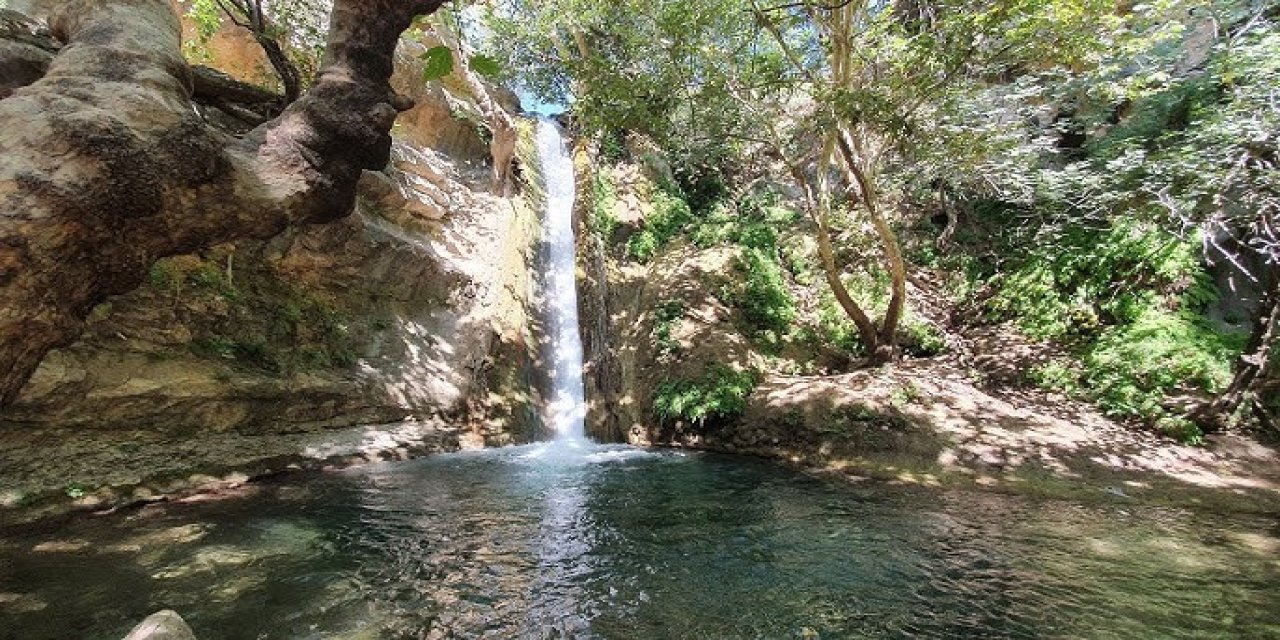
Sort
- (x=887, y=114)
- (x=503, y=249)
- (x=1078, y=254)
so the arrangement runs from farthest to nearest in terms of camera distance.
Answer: (x=503, y=249), (x=1078, y=254), (x=887, y=114)

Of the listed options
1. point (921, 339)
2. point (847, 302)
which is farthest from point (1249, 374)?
point (847, 302)

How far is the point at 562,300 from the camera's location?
1429 centimetres

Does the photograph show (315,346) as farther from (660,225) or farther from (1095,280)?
(1095,280)

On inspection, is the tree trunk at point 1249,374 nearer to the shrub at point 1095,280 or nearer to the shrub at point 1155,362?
the shrub at point 1155,362

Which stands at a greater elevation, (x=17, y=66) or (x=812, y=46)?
(x=812, y=46)

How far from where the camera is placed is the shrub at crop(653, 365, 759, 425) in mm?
10391

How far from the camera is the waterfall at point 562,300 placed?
1252 cm

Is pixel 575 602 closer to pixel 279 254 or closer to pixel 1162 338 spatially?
pixel 279 254

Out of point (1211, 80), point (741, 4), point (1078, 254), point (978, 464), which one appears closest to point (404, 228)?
point (741, 4)

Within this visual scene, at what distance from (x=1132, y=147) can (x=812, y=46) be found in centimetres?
593

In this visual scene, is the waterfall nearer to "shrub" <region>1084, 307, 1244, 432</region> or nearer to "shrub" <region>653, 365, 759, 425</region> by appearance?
"shrub" <region>653, 365, 759, 425</region>

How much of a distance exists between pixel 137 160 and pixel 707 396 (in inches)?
345

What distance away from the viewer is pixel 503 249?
44.6 ft

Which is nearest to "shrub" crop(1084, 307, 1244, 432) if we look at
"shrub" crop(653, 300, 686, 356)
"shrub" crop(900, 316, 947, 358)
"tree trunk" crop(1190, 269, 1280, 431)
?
"tree trunk" crop(1190, 269, 1280, 431)
